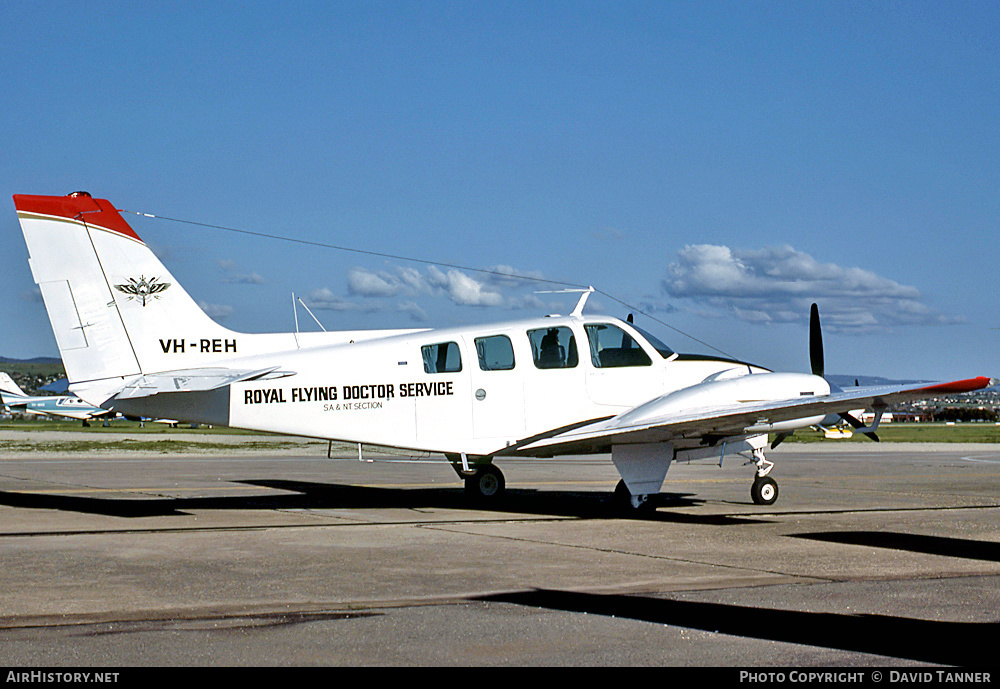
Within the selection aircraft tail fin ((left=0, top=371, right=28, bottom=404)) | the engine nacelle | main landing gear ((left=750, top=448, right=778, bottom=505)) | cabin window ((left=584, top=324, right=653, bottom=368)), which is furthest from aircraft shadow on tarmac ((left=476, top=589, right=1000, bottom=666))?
aircraft tail fin ((left=0, top=371, right=28, bottom=404))

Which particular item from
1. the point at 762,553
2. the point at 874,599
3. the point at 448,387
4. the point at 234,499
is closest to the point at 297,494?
the point at 234,499

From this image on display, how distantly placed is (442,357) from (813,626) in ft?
29.6

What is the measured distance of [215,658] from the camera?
19.8 ft

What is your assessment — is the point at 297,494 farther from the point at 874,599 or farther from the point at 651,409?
the point at 874,599

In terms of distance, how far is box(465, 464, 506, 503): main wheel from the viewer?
17062 millimetres

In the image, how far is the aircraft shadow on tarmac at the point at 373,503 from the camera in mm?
15312

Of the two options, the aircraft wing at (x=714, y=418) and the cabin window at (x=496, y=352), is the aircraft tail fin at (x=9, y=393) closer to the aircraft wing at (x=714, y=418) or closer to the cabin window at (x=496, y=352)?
the cabin window at (x=496, y=352)

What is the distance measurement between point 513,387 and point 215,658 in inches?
377

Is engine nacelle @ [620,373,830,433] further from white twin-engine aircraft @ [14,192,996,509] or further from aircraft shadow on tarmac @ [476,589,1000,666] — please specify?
aircraft shadow on tarmac @ [476,589,1000,666]

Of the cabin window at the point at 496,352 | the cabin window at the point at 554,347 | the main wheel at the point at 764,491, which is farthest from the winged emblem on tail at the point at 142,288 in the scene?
the main wheel at the point at 764,491

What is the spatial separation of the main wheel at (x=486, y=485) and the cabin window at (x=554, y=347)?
264 centimetres

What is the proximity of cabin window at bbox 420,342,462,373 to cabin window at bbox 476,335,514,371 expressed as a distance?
362mm

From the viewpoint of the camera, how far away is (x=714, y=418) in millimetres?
13508

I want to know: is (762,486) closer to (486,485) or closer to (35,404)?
(486,485)
